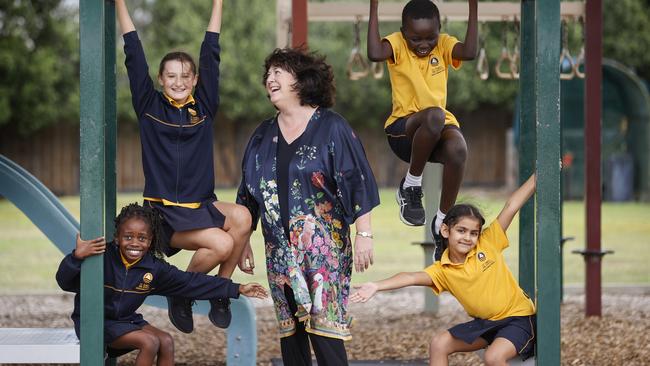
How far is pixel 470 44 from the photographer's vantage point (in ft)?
16.5

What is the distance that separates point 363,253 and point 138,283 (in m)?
1.04

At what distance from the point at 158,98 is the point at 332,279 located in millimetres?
1183

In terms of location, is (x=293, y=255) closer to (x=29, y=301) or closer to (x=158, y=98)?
(x=158, y=98)

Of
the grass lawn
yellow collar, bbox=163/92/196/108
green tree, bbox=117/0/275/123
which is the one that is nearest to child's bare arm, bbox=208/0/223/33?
yellow collar, bbox=163/92/196/108

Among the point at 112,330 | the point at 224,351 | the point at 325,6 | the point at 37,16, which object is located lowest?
the point at 224,351

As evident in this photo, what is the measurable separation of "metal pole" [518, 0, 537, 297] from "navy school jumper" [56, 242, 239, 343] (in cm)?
172

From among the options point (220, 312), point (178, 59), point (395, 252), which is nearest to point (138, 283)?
point (220, 312)

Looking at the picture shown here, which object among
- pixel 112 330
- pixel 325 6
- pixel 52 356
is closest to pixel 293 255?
pixel 112 330

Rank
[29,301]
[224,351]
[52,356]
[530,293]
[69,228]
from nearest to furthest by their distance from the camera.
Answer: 1. [52,356]
2. [530,293]
3. [69,228]
4. [224,351]
5. [29,301]

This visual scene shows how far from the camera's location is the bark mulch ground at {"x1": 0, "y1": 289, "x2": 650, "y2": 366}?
7.11 meters

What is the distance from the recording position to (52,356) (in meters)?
4.69

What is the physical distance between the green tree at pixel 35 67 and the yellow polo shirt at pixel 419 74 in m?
22.9

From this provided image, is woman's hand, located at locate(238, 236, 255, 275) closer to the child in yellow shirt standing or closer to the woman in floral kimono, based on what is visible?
the woman in floral kimono

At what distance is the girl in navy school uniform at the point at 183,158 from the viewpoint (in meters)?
4.69
